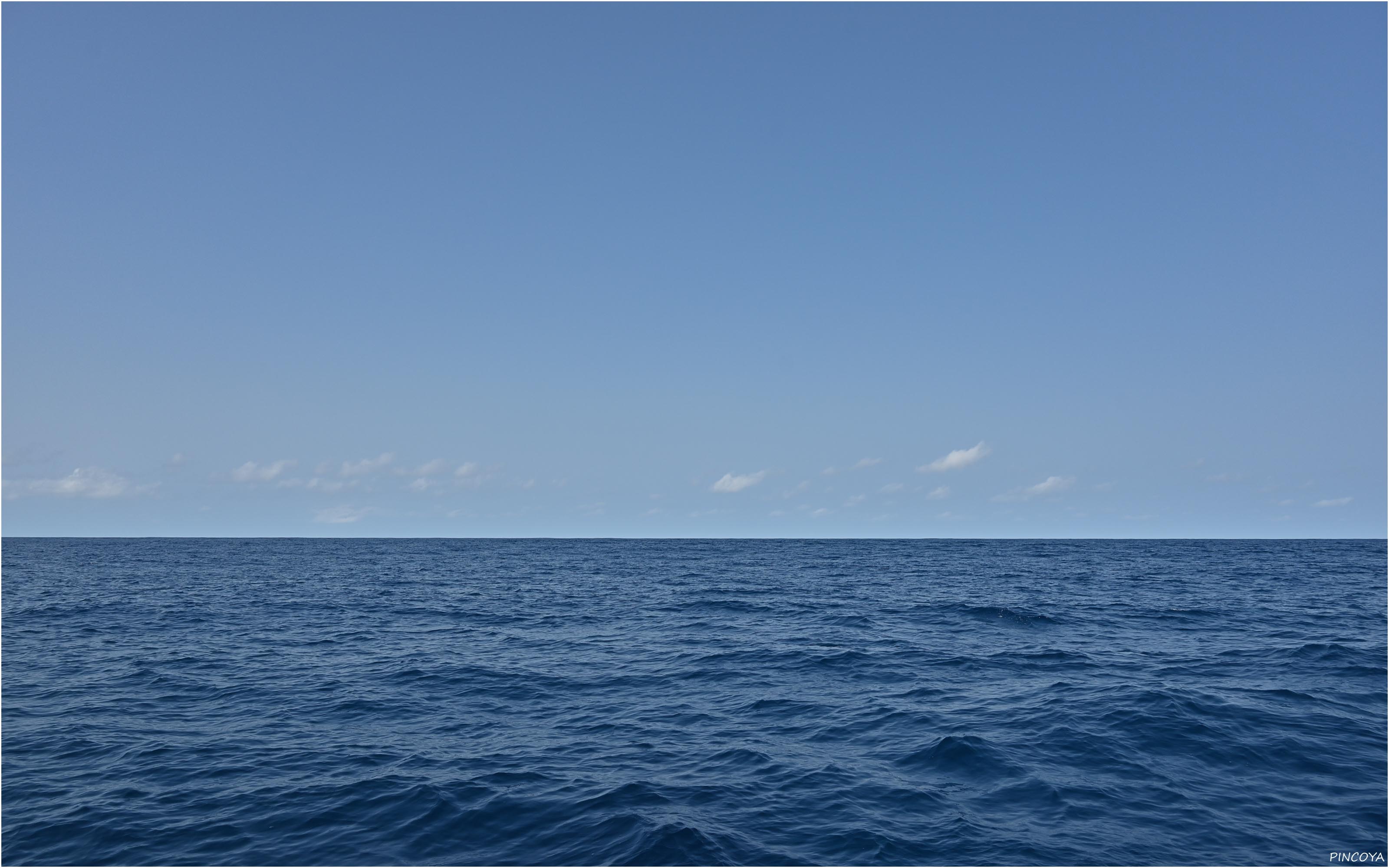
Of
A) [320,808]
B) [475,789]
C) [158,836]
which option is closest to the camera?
[158,836]

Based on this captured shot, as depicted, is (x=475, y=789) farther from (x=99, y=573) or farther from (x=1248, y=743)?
(x=99, y=573)

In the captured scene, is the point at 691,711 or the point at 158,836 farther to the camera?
the point at 691,711

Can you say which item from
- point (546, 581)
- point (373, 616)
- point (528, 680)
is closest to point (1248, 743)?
point (528, 680)

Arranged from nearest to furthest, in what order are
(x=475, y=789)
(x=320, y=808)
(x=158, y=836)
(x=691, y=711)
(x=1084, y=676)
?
(x=158, y=836) < (x=320, y=808) < (x=475, y=789) < (x=691, y=711) < (x=1084, y=676)

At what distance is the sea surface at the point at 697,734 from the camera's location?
44.6 feet

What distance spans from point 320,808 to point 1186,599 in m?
50.0

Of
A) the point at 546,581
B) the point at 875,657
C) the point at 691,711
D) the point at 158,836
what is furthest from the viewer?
the point at 546,581

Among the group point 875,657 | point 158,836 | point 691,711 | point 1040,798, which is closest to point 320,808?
point 158,836

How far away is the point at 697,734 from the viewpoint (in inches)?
770

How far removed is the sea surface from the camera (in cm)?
1360

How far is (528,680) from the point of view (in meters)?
25.8

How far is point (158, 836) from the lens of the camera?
1373 cm

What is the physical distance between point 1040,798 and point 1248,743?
714cm

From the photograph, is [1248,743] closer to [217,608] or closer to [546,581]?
[217,608]
